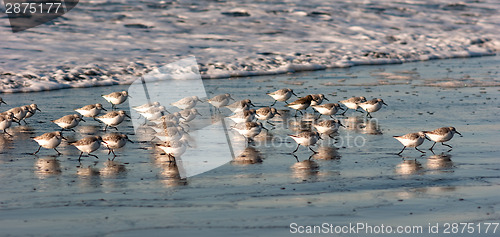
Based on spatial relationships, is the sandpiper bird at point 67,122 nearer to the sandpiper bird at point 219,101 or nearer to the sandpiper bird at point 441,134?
the sandpiper bird at point 219,101

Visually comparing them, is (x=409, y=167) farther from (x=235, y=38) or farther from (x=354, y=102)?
(x=235, y=38)

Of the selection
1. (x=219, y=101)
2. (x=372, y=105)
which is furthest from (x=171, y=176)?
(x=372, y=105)

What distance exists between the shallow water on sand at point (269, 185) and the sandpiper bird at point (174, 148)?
252 millimetres

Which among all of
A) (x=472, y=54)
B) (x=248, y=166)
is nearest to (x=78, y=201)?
(x=248, y=166)

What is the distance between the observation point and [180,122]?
48.9 feet

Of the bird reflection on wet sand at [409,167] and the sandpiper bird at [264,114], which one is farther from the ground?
the bird reflection on wet sand at [409,167]

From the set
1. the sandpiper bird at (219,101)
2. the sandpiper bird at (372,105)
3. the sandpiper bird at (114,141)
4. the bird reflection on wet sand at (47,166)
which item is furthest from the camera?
the sandpiper bird at (219,101)

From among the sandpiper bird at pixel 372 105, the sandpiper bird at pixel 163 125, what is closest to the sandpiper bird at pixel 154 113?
the sandpiper bird at pixel 163 125

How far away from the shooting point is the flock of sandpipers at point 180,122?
37.2ft

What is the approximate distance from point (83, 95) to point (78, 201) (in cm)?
1087

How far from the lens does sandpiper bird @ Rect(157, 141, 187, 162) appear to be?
10.9 m

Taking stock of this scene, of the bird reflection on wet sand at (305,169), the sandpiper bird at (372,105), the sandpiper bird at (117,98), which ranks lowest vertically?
the sandpiper bird at (117,98)

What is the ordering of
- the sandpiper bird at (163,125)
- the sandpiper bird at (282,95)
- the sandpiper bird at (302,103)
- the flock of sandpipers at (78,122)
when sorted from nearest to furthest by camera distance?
the flock of sandpipers at (78,122), the sandpiper bird at (163,125), the sandpiper bird at (302,103), the sandpiper bird at (282,95)

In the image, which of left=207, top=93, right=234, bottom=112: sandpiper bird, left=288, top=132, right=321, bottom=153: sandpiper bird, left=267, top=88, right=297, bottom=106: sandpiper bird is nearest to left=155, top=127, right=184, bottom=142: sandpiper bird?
left=288, top=132, right=321, bottom=153: sandpiper bird
